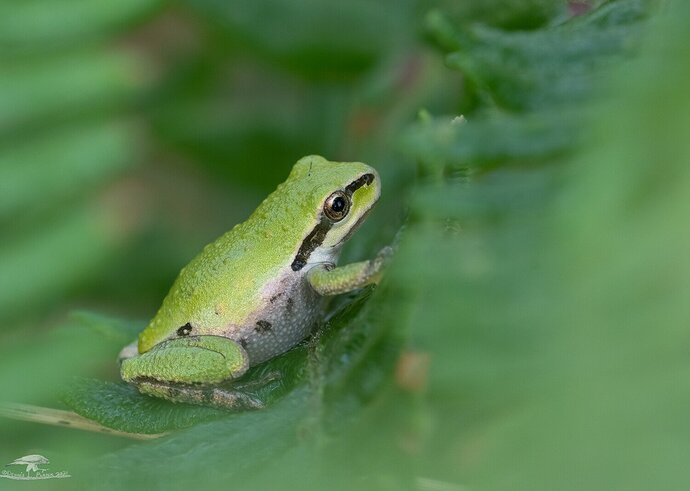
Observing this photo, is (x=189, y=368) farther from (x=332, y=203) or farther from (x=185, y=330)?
(x=332, y=203)

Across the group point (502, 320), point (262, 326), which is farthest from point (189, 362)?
point (502, 320)

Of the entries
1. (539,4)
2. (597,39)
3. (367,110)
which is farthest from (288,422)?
(367,110)

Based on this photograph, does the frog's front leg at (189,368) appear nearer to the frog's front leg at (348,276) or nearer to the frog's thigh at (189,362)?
the frog's thigh at (189,362)

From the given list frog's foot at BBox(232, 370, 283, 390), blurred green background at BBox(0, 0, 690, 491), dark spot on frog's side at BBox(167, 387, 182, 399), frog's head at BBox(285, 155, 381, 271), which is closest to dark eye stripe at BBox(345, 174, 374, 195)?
frog's head at BBox(285, 155, 381, 271)

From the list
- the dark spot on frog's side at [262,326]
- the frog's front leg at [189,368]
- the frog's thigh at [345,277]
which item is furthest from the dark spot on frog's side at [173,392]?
the frog's thigh at [345,277]

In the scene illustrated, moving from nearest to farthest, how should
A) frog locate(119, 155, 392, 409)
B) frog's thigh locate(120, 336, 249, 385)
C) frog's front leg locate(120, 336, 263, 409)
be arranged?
1. frog's front leg locate(120, 336, 263, 409)
2. frog's thigh locate(120, 336, 249, 385)
3. frog locate(119, 155, 392, 409)

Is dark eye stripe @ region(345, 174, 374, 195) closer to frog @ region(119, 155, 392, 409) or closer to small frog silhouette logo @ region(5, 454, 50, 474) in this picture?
frog @ region(119, 155, 392, 409)

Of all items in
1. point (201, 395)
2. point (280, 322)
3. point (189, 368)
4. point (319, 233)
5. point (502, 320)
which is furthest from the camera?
point (319, 233)
